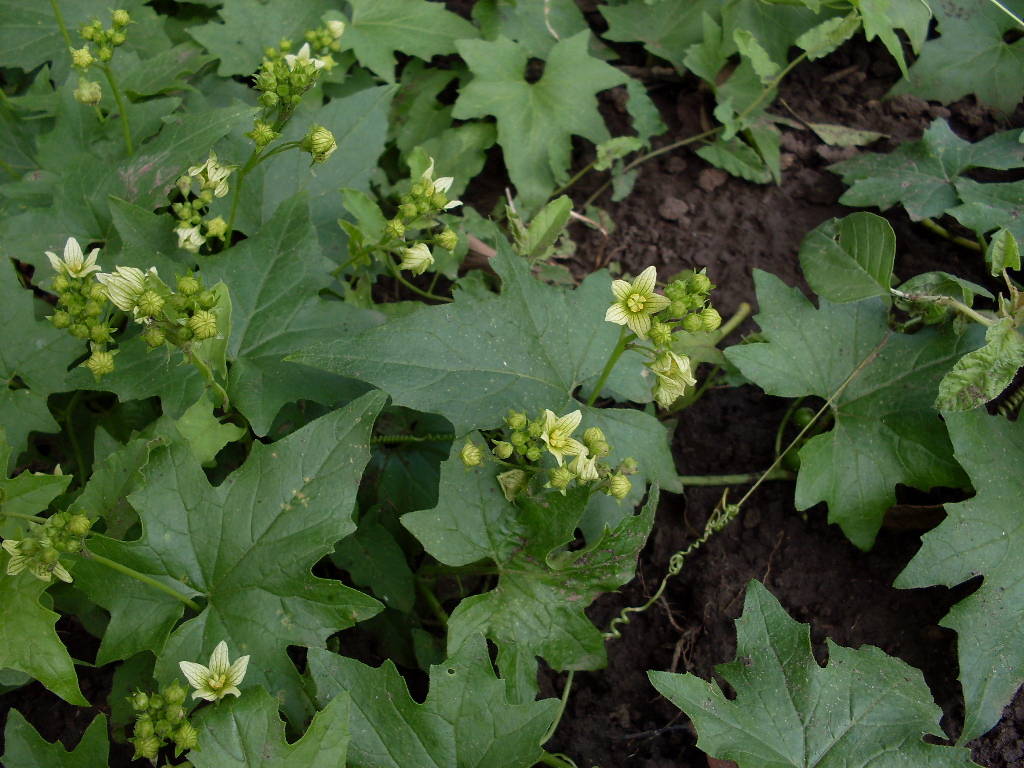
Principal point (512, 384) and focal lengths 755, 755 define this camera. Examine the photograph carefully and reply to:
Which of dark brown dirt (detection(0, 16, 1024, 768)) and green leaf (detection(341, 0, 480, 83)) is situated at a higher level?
green leaf (detection(341, 0, 480, 83))

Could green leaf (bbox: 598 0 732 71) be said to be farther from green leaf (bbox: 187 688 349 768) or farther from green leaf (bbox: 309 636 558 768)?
green leaf (bbox: 187 688 349 768)

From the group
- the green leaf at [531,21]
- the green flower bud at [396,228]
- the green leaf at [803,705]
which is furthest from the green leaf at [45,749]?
the green leaf at [531,21]

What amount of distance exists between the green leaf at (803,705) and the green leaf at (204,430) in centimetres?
175

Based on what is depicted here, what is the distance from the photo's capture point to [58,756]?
255 centimetres

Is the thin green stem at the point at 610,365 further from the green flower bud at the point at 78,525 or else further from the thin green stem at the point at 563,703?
the green flower bud at the point at 78,525

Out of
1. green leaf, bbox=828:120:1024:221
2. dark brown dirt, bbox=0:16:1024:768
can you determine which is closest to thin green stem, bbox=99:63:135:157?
dark brown dirt, bbox=0:16:1024:768

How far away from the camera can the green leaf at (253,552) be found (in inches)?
99.3

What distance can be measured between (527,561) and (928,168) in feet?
8.96

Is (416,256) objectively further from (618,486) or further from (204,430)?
(618,486)

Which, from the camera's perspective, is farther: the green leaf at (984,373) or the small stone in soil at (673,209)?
the small stone in soil at (673,209)

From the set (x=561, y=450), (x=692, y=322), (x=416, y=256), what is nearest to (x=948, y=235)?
(x=692, y=322)

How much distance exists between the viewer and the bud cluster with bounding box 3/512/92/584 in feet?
7.09

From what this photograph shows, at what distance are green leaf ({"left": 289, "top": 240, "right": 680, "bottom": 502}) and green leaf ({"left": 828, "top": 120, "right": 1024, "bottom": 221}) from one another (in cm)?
159

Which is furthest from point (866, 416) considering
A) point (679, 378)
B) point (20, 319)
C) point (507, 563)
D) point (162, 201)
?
point (20, 319)
